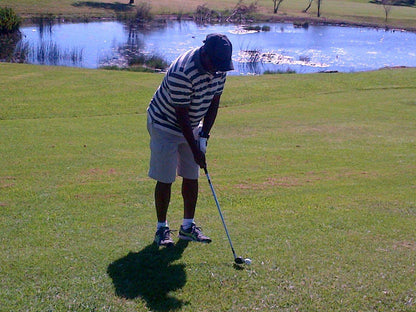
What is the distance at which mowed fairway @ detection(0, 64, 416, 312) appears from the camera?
424cm

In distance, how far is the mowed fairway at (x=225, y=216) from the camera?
13.9ft

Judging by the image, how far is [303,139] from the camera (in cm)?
1076

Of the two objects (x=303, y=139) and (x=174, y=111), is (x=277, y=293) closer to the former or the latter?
(x=174, y=111)

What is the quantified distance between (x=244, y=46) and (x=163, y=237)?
31.0 meters

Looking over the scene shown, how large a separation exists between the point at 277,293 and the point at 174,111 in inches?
69.3

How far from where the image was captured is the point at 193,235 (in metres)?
5.22

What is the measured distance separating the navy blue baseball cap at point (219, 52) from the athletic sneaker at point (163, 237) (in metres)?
1.51

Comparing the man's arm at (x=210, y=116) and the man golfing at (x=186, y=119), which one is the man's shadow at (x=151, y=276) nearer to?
the man golfing at (x=186, y=119)

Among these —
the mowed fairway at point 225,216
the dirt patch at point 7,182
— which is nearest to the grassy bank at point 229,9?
the mowed fairway at point 225,216

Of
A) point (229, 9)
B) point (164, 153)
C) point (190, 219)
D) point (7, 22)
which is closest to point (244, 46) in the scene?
point (7, 22)

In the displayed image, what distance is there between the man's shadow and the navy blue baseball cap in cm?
160

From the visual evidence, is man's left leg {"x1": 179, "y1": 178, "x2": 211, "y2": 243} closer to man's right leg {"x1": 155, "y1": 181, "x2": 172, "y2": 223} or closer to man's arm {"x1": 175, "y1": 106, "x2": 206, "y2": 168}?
man's right leg {"x1": 155, "y1": 181, "x2": 172, "y2": 223}

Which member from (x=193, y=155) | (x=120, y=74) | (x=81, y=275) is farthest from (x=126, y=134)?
(x=120, y=74)

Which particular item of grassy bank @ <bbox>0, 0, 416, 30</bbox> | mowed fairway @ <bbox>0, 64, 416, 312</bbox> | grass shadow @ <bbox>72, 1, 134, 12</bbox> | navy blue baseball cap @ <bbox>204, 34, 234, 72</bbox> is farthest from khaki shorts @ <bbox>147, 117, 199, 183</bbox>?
grass shadow @ <bbox>72, 1, 134, 12</bbox>
